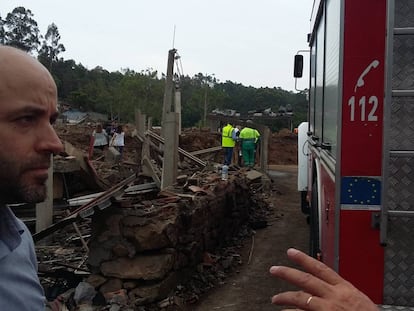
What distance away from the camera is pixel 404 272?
2988mm

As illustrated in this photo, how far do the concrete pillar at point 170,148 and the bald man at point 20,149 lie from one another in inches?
229

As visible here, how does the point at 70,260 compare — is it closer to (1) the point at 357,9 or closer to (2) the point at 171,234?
(2) the point at 171,234

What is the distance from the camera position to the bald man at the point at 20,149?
4.77 feet

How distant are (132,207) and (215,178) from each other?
123 inches

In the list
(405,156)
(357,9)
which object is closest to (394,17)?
(357,9)

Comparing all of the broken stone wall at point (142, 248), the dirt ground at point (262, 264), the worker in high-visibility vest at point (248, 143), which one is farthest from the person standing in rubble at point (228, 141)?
the broken stone wall at point (142, 248)

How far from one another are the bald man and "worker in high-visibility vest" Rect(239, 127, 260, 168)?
14.5 m

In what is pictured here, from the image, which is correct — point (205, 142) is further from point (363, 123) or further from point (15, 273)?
point (15, 273)

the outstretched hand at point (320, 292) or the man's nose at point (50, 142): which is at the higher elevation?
the man's nose at point (50, 142)

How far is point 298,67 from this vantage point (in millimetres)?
8297

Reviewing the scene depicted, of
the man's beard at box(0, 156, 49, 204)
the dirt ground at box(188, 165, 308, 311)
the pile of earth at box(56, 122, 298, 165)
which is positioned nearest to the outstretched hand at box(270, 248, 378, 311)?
the man's beard at box(0, 156, 49, 204)

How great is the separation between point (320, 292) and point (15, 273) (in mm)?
945

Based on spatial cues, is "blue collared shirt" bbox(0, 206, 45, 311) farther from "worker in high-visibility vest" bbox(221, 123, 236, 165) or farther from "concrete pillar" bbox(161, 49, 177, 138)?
"worker in high-visibility vest" bbox(221, 123, 236, 165)

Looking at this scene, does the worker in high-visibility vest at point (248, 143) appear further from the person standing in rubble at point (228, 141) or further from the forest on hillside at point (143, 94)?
the forest on hillside at point (143, 94)
